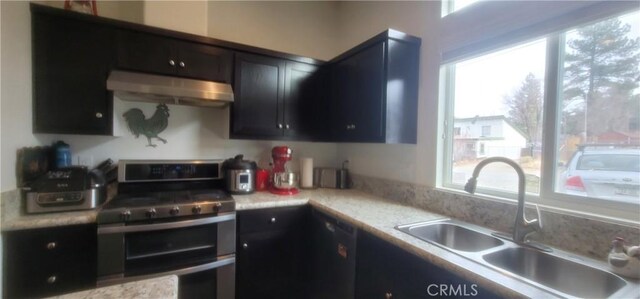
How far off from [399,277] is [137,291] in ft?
3.35

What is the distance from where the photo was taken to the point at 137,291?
23.5 inches

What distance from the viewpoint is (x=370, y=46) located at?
182 cm

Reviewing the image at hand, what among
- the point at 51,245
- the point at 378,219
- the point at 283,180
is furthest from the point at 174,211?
the point at 378,219

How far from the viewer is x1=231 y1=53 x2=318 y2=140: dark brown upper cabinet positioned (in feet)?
6.48

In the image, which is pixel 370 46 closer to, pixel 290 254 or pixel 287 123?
pixel 287 123

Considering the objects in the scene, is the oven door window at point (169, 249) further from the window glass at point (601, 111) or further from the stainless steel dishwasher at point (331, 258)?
the window glass at point (601, 111)

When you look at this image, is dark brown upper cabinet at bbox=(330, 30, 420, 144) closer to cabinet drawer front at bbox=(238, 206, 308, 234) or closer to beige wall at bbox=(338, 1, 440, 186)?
beige wall at bbox=(338, 1, 440, 186)

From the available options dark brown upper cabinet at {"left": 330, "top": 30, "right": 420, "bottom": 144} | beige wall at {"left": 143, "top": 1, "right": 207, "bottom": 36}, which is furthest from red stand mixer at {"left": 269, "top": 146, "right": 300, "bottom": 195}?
beige wall at {"left": 143, "top": 1, "right": 207, "bottom": 36}

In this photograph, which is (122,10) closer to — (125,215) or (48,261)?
(125,215)

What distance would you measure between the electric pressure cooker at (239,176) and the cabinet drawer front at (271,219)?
1.08ft

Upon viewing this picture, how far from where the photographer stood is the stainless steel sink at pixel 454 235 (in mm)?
1285

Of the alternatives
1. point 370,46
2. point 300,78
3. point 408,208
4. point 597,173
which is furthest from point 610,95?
point 300,78

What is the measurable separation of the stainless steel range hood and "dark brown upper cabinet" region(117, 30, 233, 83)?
0.23 ft
